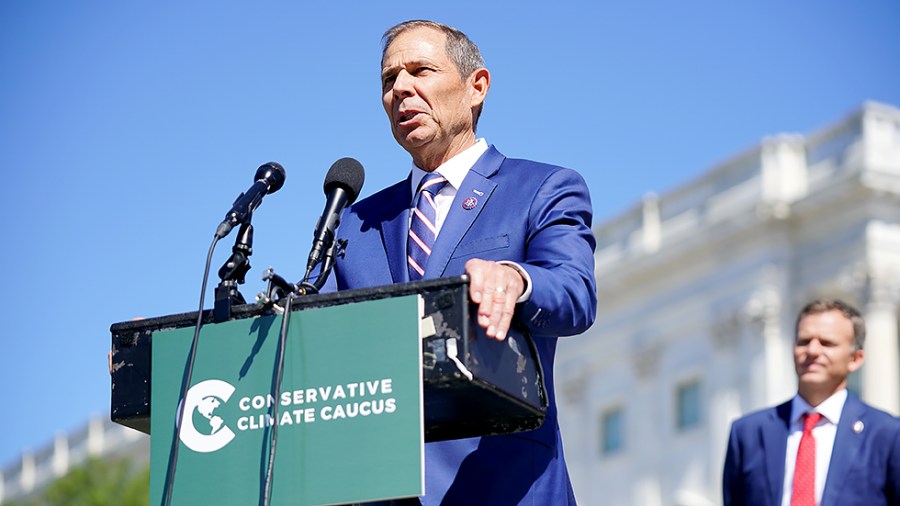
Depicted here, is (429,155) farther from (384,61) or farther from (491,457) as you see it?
(491,457)

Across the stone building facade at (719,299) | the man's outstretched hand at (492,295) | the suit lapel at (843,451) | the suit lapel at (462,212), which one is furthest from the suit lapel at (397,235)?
the stone building facade at (719,299)

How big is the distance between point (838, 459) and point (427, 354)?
344 centimetres

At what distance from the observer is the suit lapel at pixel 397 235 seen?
15.0 feet

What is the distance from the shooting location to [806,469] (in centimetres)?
691

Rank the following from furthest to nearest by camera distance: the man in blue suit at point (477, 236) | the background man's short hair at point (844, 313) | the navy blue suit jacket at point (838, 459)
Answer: the background man's short hair at point (844, 313) → the navy blue suit jacket at point (838, 459) → the man in blue suit at point (477, 236)

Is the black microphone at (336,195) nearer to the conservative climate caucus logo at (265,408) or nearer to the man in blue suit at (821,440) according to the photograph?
the conservative climate caucus logo at (265,408)

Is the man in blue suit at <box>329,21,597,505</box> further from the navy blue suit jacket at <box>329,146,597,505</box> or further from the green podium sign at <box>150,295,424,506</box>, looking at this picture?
the green podium sign at <box>150,295,424,506</box>

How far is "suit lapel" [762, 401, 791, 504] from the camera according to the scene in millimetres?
6957

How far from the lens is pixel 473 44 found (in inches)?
191

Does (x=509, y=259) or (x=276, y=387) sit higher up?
(x=509, y=259)

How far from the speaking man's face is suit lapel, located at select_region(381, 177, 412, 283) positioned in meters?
0.15

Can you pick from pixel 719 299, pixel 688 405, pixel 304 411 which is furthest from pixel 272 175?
pixel 688 405

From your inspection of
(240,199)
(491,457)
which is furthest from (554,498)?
(240,199)

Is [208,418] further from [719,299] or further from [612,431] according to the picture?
[612,431]
